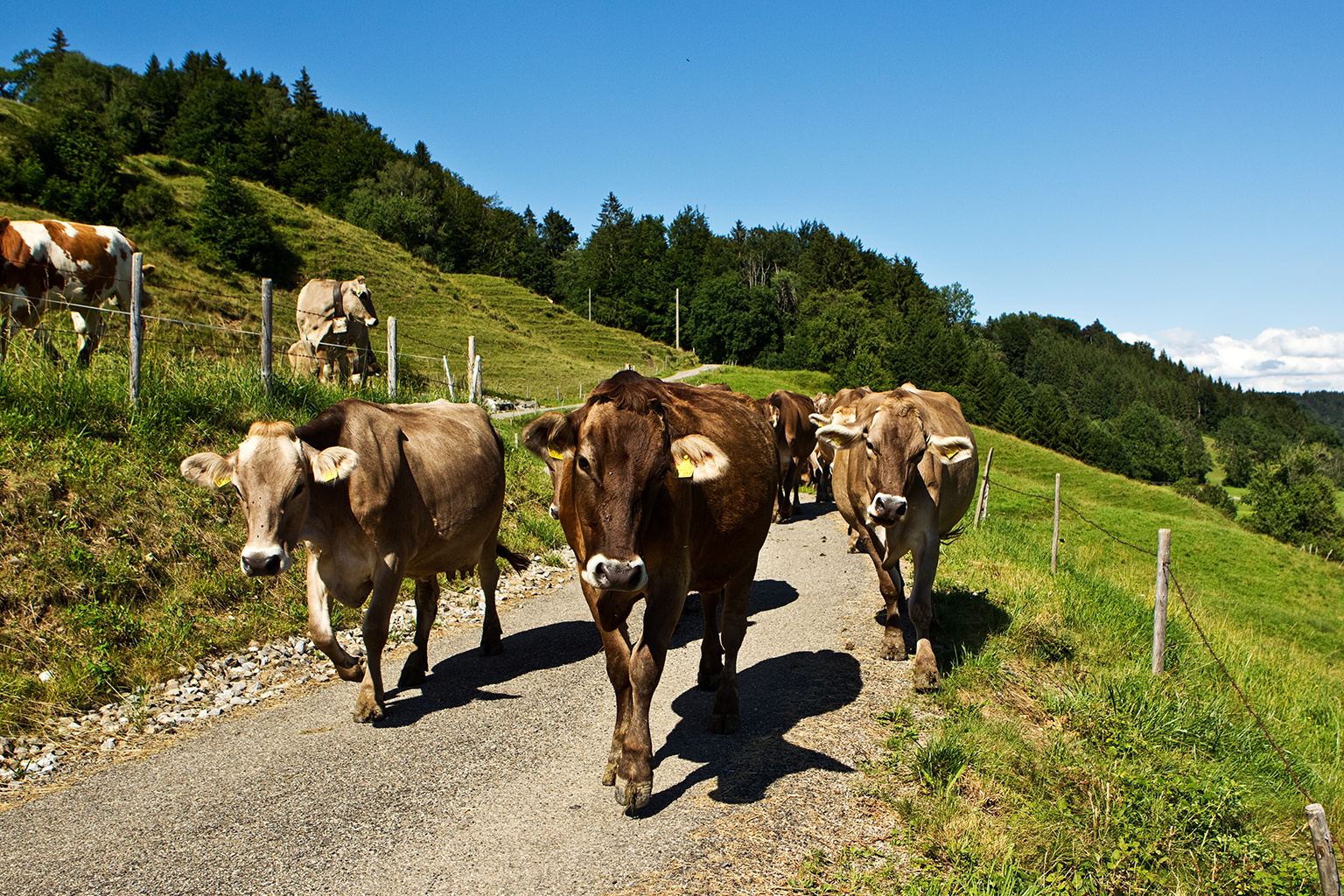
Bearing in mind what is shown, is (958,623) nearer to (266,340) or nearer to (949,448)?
(949,448)

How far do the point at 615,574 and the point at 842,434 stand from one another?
355 cm

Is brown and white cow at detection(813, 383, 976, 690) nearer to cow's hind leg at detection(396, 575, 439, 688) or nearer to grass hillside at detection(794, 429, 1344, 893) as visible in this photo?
grass hillside at detection(794, 429, 1344, 893)

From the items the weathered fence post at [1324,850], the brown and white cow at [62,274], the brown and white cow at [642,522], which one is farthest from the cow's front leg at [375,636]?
the brown and white cow at [62,274]

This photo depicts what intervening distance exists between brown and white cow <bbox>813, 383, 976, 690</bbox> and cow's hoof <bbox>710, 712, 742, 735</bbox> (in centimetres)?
163

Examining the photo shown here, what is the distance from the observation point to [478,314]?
51656mm

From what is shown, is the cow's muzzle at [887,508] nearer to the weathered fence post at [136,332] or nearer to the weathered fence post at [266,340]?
the weathered fence post at [136,332]

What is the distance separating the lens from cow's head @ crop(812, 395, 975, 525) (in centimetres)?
562

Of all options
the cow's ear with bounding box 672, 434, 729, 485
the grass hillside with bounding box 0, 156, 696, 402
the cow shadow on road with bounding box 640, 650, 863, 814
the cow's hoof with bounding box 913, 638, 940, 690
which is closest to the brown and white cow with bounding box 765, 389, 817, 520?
the cow shadow on road with bounding box 640, 650, 863, 814

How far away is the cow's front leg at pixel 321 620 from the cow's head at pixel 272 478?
1.30 feet

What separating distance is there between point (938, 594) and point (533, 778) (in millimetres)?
5385

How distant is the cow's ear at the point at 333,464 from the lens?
520 centimetres

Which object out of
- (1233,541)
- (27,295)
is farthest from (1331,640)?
(27,295)

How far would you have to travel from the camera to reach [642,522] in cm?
391

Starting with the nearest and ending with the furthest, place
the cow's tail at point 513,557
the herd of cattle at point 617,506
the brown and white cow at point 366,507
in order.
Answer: the herd of cattle at point 617,506 < the brown and white cow at point 366,507 < the cow's tail at point 513,557
